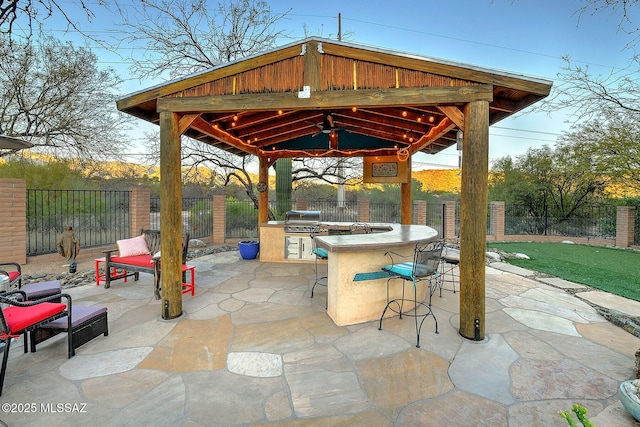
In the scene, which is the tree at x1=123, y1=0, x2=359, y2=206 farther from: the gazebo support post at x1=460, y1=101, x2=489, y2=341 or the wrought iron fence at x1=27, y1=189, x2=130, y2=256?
the gazebo support post at x1=460, y1=101, x2=489, y2=341

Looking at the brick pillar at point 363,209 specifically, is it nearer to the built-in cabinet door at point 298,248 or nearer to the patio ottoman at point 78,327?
the built-in cabinet door at point 298,248

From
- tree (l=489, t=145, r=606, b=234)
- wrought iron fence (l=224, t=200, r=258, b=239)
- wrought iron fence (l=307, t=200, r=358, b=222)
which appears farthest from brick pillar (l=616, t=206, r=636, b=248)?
wrought iron fence (l=224, t=200, r=258, b=239)

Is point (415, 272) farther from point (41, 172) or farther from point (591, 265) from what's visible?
point (41, 172)

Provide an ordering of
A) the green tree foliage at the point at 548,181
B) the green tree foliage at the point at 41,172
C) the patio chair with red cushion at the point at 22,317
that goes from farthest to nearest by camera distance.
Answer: the green tree foliage at the point at 548,181 < the green tree foliage at the point at 41,172 < the patio chair with red cushion at the point at 22,317

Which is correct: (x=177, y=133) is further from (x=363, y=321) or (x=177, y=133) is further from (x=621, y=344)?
(x=621, y=344)

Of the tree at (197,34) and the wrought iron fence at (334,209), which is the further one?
the wrought iron fence at (334,209)

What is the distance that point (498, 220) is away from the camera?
1168cm

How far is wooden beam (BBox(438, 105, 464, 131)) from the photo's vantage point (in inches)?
126

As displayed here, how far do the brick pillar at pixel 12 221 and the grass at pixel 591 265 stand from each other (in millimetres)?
11073

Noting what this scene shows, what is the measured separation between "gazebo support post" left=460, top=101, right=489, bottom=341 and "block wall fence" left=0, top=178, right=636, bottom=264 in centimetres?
737

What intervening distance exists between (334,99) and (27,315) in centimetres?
353

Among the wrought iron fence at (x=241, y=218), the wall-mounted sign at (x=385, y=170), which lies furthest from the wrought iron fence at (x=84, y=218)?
the wall-mounted sign at (x=385, y=170)

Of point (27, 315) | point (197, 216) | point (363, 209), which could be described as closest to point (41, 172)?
point (197, 216)

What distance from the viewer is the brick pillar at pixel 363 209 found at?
416 inches
